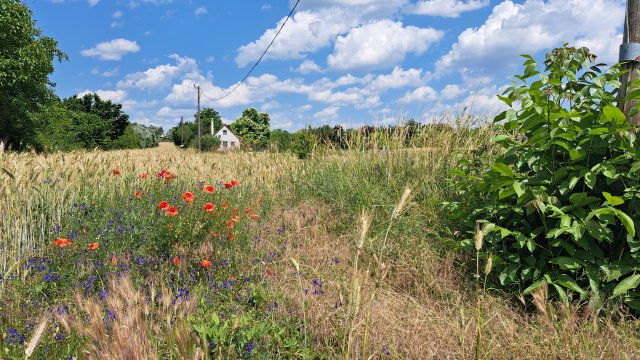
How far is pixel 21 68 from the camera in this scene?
2078cm

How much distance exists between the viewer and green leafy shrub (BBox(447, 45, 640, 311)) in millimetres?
2660

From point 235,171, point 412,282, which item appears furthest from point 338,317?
point 235,171

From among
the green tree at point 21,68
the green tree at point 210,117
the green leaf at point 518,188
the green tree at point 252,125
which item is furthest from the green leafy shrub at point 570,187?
the green tree at point 210,117

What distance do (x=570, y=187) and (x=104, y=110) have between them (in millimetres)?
54138

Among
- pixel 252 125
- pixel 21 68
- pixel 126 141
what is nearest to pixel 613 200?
pixel 21 68

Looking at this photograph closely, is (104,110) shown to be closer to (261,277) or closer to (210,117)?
(261,277)

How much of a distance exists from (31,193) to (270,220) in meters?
2.37

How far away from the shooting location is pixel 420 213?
4582 millimetres

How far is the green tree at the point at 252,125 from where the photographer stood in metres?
87.4

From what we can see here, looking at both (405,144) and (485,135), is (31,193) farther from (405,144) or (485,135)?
(485,135)

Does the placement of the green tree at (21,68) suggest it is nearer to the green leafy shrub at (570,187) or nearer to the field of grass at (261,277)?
the field of grass at (261,277)

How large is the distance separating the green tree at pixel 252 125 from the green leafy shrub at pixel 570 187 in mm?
84717

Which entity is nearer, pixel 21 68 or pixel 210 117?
pixel 21 68

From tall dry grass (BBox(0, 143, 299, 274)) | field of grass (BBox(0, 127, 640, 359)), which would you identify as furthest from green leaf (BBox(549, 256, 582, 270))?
tall dry grass (BBox(0, 143, 299, 274))
